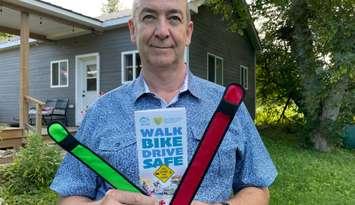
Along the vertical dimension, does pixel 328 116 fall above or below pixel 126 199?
below

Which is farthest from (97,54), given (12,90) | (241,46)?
(241,46)

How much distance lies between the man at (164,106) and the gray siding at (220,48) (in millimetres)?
10433

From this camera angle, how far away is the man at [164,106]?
133cm

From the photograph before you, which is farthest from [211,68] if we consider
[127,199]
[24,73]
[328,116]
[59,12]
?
[127,199]

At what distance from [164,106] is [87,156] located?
0.44m

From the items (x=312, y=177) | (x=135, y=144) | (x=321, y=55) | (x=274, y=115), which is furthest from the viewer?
(x=274, y=115)

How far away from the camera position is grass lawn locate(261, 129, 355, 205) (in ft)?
19.7

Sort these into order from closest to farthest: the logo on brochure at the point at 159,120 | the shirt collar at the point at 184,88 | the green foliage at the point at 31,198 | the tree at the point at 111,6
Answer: the logo on brochure at the point at 159,120, the shirt collar at the point at 184,88, the green foliage at the point at 31,198, the tree at the point at 111,6

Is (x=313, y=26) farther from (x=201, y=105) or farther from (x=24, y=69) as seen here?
(x=201, y=105)

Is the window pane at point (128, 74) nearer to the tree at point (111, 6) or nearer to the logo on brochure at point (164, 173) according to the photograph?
the logo on brochure at point (164, 173)

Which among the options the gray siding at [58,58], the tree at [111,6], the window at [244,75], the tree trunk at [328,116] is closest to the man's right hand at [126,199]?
the gray siding at [58,58]

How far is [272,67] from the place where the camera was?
1681cm

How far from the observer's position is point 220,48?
1447 centimetres

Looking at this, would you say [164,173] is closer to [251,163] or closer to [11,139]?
[251,163]
